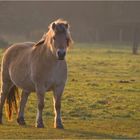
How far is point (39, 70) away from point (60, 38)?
1051 mm

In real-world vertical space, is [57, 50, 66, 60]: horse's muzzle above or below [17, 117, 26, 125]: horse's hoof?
above

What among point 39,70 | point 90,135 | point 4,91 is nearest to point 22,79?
point 39,70

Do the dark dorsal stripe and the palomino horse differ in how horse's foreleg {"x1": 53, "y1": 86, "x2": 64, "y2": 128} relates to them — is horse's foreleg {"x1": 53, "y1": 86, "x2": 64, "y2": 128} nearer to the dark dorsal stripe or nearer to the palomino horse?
the palomino horse

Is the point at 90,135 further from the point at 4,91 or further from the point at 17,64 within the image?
the point at 4,91

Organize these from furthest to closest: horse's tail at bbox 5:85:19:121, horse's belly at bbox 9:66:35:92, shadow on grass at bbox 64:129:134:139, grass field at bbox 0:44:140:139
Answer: horse's tail at bbox 5:85:19:121, horse's belly at bbox 9:66:35:92, grass field at bbox 0:44:140:139, shadow on grass at bbox 64:129:134:139

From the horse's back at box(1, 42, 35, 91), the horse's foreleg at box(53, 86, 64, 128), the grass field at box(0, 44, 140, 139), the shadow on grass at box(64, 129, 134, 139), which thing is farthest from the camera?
the horse's back at box(1, 42, 35, 91)

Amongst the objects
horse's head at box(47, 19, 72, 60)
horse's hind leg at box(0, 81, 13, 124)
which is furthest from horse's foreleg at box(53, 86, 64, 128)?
horse's hind leg at box(0, 81, 13, 124)

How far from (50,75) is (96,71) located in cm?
1570

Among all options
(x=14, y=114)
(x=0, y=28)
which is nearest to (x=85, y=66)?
(x=14, y=114)

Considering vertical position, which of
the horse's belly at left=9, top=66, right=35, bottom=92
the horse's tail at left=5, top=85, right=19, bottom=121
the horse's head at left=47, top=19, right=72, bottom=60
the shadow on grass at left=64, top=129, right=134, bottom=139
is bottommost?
the shadow on grass at left=64, top=129, right=134, bottom=139

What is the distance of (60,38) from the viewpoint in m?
10.4

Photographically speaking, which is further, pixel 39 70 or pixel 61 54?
pixel 39 70

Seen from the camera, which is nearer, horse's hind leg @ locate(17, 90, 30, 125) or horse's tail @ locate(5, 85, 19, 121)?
horse's hind leg @ locate(17, 90, 30, 125)

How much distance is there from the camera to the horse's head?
404 inches
